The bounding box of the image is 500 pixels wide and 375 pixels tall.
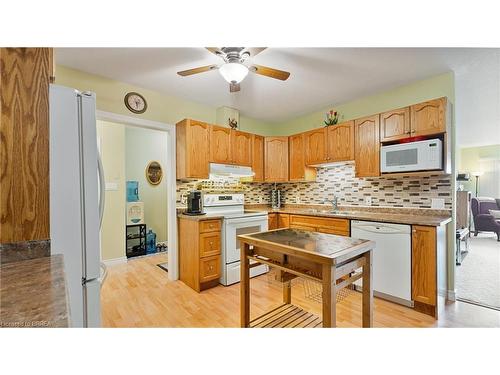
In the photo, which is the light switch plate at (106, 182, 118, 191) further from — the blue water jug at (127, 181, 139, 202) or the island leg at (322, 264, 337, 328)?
the island leg at (322, 264, 337, 328)

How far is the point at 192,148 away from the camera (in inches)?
114

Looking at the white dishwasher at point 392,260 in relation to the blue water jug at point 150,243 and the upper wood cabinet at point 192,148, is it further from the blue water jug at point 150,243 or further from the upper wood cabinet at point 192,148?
the blue water jug at point 150,243

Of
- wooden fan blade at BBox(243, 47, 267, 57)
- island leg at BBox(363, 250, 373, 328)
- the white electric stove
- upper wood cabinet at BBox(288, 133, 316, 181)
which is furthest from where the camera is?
upper wood cabinet at BBox(288, 133, 316, 181)

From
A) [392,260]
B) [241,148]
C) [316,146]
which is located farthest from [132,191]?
[392,260]

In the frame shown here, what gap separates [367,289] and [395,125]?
6.46ft

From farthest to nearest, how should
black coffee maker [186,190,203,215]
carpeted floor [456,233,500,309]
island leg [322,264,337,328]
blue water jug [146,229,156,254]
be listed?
blue water jug [146,229,156,254], black coffee maker [186,190,203,215], carpeted floor [456,233,500,309], island leg [322,264,337,328]

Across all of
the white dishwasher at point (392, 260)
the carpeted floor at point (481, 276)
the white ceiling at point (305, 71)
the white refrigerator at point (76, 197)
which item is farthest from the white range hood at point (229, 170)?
the carpeted floor at point (481, 276)

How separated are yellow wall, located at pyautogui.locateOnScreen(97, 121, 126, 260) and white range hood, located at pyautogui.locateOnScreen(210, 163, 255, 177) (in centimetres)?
181

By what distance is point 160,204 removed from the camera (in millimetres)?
5012

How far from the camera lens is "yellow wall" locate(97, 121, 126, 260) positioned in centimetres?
363

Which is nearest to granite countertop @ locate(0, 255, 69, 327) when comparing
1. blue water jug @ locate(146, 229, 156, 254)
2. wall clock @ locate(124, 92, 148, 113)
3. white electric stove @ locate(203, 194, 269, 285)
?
white electric stove @ locate(203, 194, 269, 285)

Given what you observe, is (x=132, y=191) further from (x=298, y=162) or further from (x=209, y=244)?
(x=298, y=162)

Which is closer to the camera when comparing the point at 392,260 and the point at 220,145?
the point at 392,260
